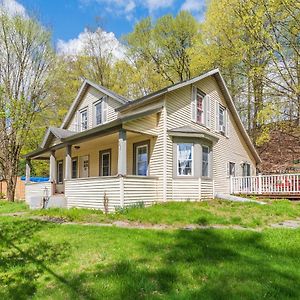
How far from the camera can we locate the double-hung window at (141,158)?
13829 millimetres

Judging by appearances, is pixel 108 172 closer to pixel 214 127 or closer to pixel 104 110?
pixel 104 110

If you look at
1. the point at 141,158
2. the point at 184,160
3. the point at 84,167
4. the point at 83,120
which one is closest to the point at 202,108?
the point at 184,160

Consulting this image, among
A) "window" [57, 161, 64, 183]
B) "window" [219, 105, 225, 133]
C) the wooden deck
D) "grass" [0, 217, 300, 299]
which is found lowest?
"grass" [0, 217, 300, 299]

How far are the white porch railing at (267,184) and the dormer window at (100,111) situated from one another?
→ 8285 millimetres

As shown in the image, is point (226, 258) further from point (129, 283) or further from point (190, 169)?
point (190, 169)

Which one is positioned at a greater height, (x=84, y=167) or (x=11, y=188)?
(x=84, y=167)

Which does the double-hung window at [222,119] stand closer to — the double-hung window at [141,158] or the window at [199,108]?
the window at [199,108]

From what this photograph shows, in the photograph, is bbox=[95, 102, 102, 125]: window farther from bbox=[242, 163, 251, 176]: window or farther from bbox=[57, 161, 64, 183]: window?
bbox=[242, 163, 251, 176]: window

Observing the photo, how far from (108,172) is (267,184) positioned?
8624 mm

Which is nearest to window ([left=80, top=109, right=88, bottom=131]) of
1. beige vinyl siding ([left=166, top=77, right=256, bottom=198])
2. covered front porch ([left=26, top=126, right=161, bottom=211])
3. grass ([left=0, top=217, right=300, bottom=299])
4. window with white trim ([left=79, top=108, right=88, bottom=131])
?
window with white trim ([left=79, top=108, right=88, bottom=131])

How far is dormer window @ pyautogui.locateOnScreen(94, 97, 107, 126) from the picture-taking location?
A: 16.9 meters

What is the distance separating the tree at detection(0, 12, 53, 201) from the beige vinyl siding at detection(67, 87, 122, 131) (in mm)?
3910

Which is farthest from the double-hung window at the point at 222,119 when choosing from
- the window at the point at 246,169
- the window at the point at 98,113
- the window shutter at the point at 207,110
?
the window at the point at 98,113

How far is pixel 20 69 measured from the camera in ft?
73.8
